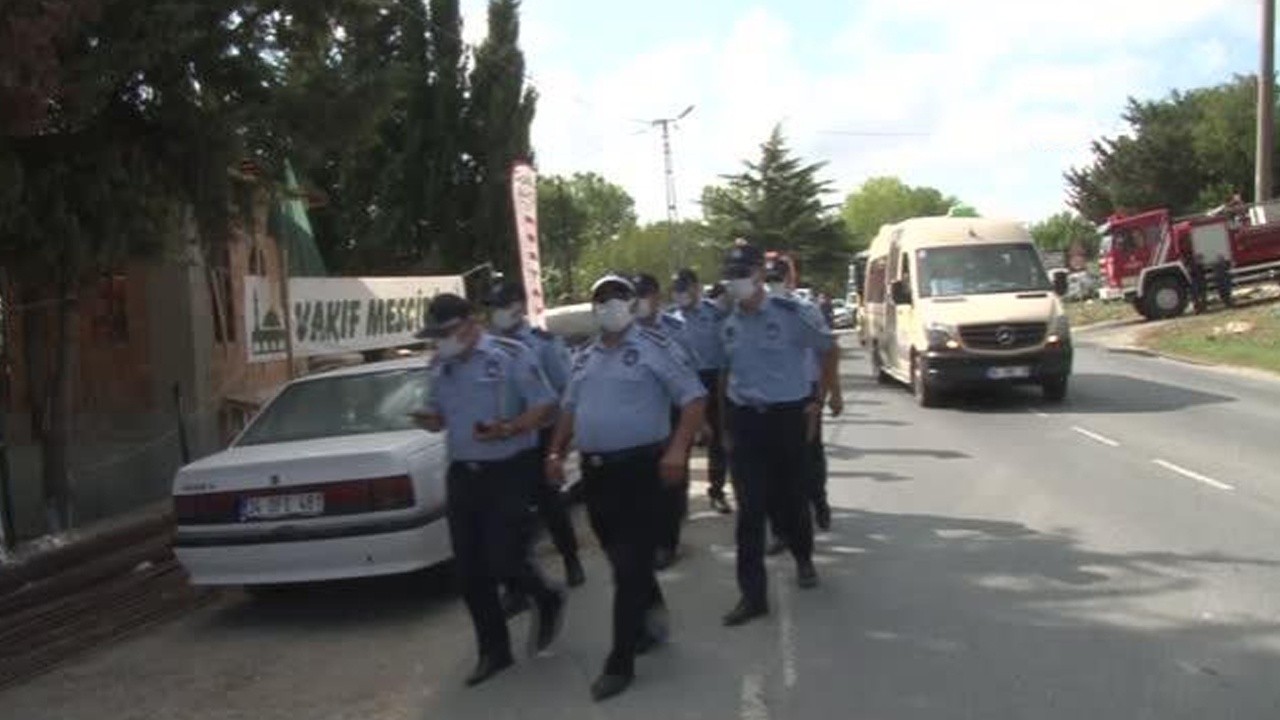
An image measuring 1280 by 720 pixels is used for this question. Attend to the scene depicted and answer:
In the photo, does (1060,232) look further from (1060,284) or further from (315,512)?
(315,512)

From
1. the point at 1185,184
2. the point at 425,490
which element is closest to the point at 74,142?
the point at 425,490

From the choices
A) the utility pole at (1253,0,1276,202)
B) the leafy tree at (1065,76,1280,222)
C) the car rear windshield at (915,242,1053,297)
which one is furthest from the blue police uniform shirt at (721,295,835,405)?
the leafy tree at (1065,76,1280,222)

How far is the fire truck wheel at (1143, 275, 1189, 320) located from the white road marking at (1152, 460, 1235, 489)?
1071 inches

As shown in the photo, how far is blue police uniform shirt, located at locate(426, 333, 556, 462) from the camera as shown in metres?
6.23

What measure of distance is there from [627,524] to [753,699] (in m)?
0.88

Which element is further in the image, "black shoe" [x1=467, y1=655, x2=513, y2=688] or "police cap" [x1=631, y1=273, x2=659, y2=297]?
"police cap" [x1=631, y1=273, x2=659, y2=297]

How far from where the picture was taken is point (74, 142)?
31.0ft

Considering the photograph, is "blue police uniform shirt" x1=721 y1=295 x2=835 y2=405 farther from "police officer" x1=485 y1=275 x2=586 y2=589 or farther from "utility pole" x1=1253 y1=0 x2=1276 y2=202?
"utility pole" x1=1253 y1=0 x2=1276 y2=202

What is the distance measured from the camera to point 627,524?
5.84m

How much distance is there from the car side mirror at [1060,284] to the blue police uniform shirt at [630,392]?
13.3 metres

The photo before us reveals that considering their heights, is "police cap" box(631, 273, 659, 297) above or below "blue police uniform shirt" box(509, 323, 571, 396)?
above

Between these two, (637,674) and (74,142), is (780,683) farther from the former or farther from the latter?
(74,142)

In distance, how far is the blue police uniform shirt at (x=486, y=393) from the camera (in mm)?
6234

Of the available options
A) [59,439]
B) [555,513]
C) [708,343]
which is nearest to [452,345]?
[555,513]
